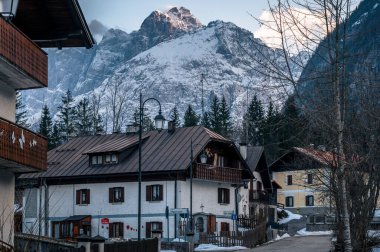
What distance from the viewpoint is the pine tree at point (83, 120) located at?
11351 centimetres

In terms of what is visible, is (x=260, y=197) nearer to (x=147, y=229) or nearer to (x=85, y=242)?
(x=147, y=229)

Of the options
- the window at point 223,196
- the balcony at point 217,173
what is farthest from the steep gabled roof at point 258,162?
the window at point 223,196

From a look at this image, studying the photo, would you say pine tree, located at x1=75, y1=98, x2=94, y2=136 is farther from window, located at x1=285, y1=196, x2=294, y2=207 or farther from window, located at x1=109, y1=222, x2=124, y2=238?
window, located at x1=109, y1=222, x2=124, y2=238

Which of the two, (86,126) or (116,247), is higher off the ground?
(86,126)

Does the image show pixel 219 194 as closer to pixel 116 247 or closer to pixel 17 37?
pixel 116 247

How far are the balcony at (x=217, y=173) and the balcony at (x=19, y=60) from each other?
110 ft

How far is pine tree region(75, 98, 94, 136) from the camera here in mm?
113506

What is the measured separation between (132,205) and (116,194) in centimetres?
169

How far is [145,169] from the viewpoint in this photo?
187 feet

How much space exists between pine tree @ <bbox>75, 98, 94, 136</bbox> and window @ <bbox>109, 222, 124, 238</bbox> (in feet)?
178

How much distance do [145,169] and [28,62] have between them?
35.0 metres

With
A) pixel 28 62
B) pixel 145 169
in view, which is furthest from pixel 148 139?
pixel 28 62

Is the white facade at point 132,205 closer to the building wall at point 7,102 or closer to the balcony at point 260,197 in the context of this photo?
the balcony at point 260,197

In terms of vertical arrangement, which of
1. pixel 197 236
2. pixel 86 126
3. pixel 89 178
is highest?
pixel 86 126
